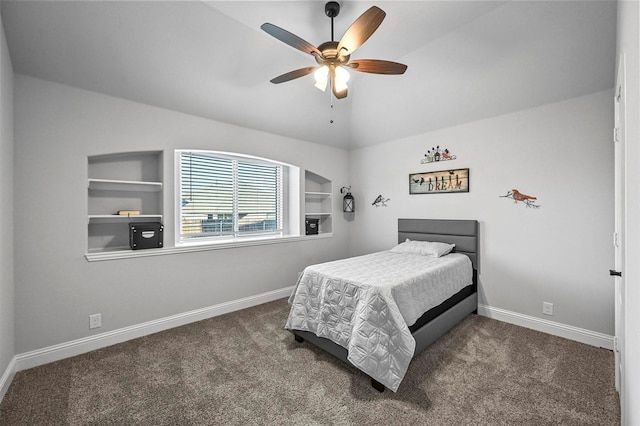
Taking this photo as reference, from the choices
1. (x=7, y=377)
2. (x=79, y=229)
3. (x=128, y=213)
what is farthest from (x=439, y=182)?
(x=7, y=377)

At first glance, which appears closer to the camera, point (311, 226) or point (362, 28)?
point (362, 28)

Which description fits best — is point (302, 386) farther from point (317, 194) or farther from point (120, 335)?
point (317, 194)

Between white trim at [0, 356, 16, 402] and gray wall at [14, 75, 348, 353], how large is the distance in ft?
0.50

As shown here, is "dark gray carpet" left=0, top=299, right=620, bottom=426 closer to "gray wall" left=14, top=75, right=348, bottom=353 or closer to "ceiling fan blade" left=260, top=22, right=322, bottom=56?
"gray wall" left=14, top=75, right=348, bottom=353

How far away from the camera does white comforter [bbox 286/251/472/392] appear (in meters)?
1.92

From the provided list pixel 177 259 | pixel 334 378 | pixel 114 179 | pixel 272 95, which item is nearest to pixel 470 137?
pixel 272 95

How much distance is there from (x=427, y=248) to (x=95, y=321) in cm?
349

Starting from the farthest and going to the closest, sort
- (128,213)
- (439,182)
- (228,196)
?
(228,196) → (439,182) → (128,213)

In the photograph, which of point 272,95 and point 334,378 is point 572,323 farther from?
point 272,95

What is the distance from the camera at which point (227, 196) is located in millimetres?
3770

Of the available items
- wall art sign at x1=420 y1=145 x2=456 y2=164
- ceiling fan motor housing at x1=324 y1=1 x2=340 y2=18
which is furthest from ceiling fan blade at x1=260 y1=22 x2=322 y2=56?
wall art sign at x1=420 y1=145 x2=456 y2=164

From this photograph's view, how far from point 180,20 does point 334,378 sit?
121 inches

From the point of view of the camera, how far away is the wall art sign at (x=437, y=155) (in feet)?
11.8

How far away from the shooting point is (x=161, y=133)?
2.92m
